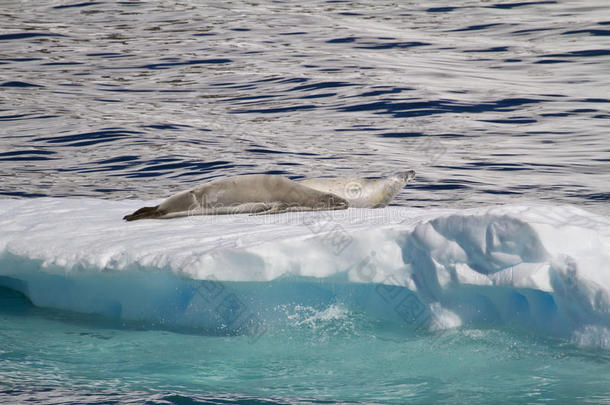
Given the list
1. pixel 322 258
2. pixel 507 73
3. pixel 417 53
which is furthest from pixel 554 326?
pixel 417 53

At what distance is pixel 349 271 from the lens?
4.39 meters

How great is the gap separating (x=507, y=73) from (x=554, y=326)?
57.9ft

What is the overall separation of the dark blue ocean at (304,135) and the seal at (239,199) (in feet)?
3.73

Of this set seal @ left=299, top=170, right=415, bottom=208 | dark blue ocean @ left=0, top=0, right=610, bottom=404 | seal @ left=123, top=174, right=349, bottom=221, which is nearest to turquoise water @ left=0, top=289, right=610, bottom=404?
dark blue ocean @ left=0, top=0, right=610, bottom=404

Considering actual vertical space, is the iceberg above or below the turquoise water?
above

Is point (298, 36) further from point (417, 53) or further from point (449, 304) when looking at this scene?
point (449, 304)

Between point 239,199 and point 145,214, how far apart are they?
25.4 inches

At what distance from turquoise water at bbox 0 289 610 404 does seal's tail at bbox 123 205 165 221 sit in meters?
1.12

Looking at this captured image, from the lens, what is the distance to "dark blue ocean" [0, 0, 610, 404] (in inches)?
157

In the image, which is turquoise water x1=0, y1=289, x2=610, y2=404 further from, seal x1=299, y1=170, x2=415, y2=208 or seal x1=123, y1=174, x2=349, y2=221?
seal x1=299, y1=170, x2=415, y2=208

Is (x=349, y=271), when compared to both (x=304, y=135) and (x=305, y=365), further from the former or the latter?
(x=304, y=135)

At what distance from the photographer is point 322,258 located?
174 inches

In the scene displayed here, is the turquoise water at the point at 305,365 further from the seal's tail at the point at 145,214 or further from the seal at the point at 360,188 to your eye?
the seal at the point at 360,188

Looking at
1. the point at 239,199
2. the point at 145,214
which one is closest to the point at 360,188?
the point at 239,199
